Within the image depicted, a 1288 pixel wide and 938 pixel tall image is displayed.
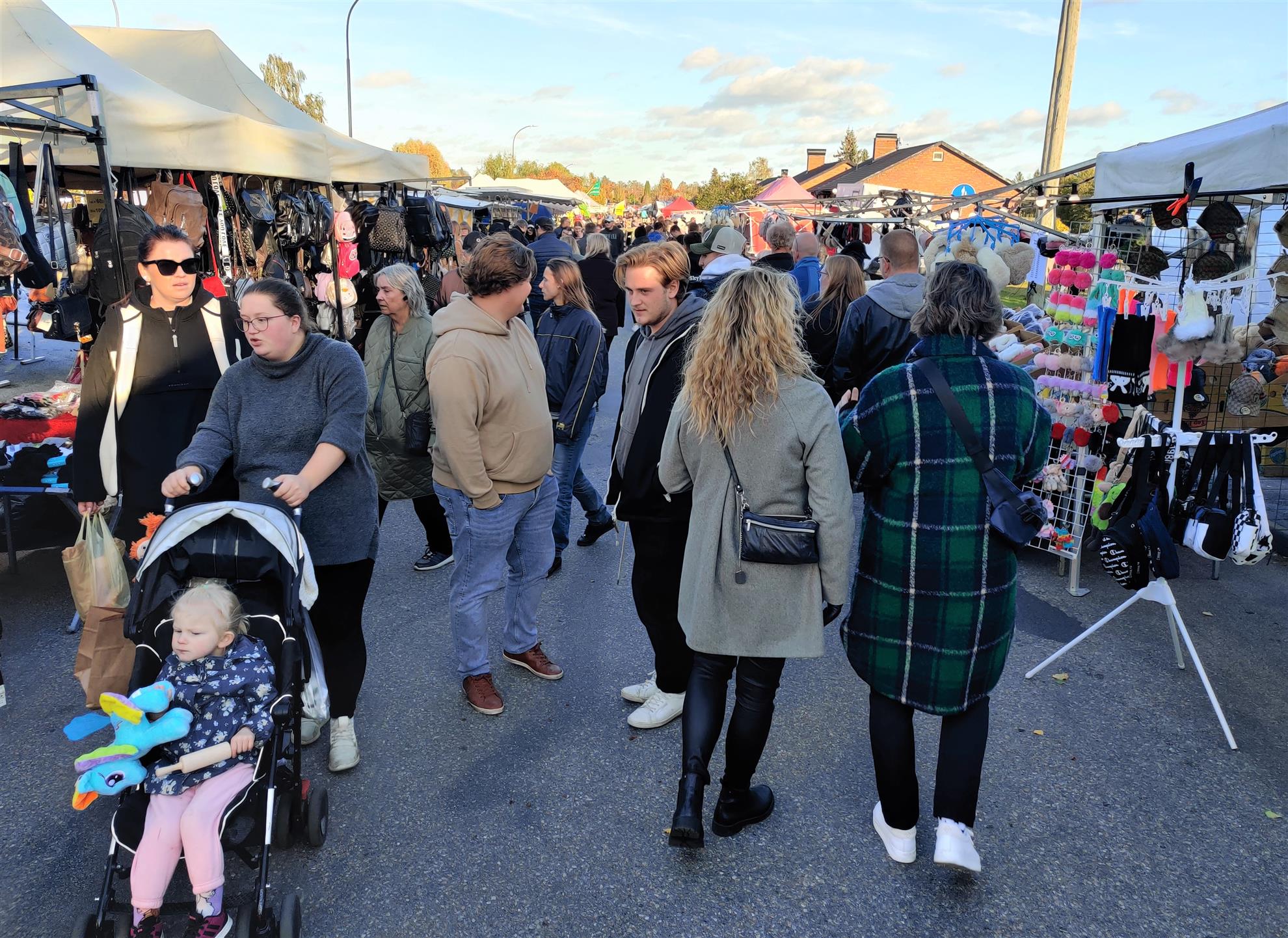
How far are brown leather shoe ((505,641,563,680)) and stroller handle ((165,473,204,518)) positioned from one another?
1716 millimetres

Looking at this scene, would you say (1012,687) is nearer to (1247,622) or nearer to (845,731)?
(845,731)

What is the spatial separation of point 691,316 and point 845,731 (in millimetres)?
1865

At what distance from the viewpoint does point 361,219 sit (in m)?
10.4

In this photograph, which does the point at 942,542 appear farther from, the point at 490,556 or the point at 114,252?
the point at 114,252

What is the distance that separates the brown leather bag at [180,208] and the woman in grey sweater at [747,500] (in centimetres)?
565

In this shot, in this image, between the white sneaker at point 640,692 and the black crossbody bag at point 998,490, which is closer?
the black crossbody bag at point 998,490

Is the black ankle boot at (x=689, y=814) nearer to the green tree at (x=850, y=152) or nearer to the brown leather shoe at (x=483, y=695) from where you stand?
Answer: the brown leather shoe at (x=483, y=695)

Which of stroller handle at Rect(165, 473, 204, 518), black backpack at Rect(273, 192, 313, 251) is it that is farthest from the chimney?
stroller handle at Rect(165, 473, 204, 518)

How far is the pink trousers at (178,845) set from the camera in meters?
2.32

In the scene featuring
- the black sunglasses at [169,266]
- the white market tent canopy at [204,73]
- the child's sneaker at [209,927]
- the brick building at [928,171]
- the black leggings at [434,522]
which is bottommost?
the child's sneaker at [209,927]

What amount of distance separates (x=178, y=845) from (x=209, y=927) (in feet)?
0.78

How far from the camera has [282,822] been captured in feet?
9.07

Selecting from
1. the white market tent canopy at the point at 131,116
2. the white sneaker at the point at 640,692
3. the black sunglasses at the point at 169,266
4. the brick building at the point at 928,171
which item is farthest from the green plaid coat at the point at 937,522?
the brick building at the point at 928,171

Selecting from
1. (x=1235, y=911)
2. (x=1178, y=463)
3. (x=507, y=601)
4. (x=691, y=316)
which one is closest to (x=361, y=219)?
(x=507, y=601)
